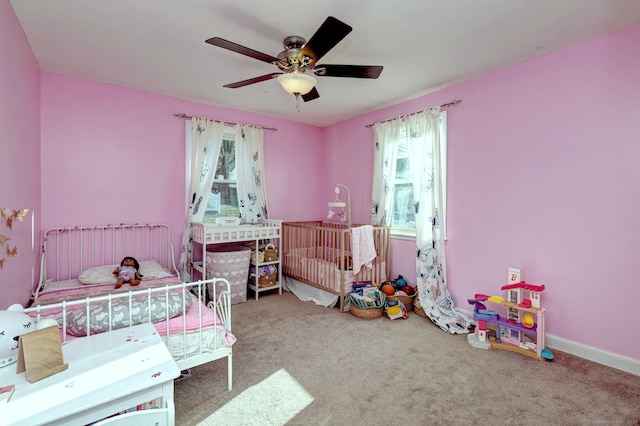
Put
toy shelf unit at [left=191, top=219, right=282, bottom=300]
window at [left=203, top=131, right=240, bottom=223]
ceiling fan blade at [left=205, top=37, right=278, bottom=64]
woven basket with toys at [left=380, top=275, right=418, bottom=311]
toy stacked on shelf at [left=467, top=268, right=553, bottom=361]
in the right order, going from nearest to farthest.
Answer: ceiling fan blade at [left=205, top=37, right=278, bottom=64], toy stacked on shelf at [left=467, top=268, right=553, bottom=361], woven basket with toys at [left=380, top=275, right=418, bottom=311], toy shelf unit at [left=191, top=219, right=282, bottom=300], window at [left=203, top=131, right=240, bottom=223]

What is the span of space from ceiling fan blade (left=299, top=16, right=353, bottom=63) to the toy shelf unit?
88.2 inches

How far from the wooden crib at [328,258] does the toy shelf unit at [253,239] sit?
199 millimetres

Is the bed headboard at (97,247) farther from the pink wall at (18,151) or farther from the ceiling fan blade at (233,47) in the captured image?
the ceiling fan blade at (233,47)

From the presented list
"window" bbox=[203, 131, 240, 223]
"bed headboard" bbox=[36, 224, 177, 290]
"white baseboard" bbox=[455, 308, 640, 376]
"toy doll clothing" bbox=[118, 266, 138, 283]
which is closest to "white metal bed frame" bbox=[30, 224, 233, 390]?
"bed headboard" bbox=[36, 224, 177, 290]

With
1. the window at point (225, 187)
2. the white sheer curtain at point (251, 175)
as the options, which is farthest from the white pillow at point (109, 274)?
the white sheer curtain at point (251, 175)

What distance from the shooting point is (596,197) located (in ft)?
7.68

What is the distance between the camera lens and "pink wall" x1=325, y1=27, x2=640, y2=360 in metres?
2.23

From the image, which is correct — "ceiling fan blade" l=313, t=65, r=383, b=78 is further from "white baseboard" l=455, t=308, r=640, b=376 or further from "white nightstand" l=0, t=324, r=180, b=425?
"white baseboard" l=455, t=308, r=640, b=376

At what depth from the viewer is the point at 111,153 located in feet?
10.9

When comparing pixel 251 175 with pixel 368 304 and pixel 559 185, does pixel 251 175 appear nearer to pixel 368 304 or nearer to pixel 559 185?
pixel 368 304

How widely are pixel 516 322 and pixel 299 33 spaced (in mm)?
2886

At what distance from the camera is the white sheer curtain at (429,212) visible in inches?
126

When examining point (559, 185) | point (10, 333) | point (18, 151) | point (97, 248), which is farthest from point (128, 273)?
point (559, 185)

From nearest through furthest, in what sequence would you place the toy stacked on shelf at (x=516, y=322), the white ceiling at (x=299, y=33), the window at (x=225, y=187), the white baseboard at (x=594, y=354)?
the white ceiling at (x=299, y=33)
the white baseboard at (x=594, y=354)
the toy stacked on shelf at (x=516, y=322)
the window at (x=225, y=187)
